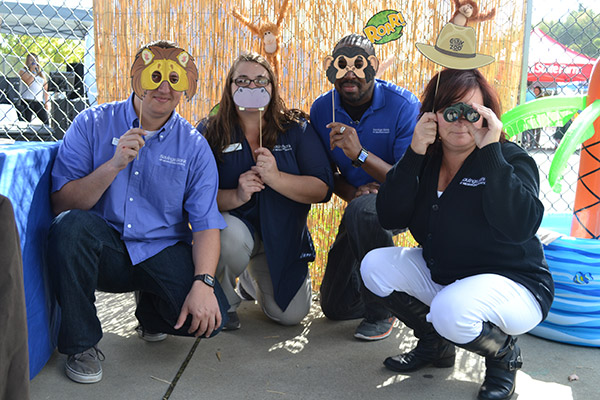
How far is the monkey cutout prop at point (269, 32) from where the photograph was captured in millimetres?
2838

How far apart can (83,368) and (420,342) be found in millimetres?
1227

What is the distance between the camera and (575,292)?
236 centimetres

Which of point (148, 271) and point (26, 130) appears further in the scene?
point (26, 130)

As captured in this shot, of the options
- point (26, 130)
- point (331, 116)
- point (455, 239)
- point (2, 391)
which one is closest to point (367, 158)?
point (331, 116)

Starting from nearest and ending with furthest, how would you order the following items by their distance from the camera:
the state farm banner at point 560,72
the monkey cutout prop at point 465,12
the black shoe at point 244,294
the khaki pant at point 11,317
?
the khaki pant at point 11,317, the monkey cutout prop at point 465,12, the black shoe at point 244,294, the state farm banner at point 560,72

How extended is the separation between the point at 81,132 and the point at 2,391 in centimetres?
130

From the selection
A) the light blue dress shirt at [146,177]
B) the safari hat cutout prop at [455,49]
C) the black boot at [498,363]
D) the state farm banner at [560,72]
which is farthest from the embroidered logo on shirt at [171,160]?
the state farm banner at [560,72]

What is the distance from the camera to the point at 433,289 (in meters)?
2.04

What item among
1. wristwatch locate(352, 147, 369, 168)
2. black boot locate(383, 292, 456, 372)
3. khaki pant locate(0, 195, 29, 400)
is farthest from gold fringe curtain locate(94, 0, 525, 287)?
khaki pant locate(0, 195, 29, 400)

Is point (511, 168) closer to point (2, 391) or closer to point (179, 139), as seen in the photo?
point (179, 139)

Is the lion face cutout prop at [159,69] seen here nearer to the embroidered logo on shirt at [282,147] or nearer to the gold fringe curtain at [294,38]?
the embroidered logo on shirt at [282,147]

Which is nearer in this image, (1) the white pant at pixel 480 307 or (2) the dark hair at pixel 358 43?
(1) the white pant at pixel 480 307

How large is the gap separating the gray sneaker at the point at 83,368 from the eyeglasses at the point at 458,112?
1.49m

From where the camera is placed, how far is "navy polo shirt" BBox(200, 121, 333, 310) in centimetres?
248
